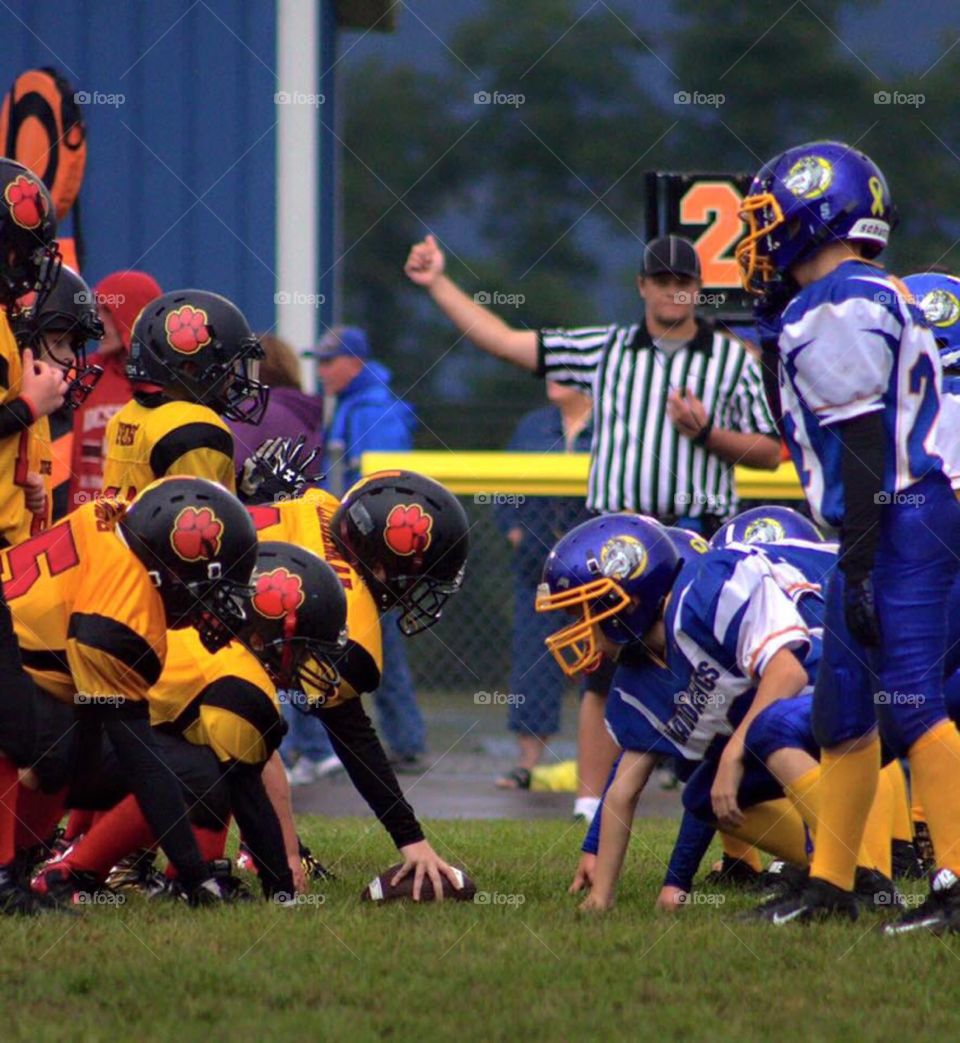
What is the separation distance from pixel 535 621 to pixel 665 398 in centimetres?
176

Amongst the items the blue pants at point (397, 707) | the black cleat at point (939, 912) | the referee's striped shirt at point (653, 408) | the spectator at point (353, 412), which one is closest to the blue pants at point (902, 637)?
the black cleat at point (939, 912)

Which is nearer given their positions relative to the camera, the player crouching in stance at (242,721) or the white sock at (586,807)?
the player crouching in stance at (242,721)

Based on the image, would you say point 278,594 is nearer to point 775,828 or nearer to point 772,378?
point 772,378

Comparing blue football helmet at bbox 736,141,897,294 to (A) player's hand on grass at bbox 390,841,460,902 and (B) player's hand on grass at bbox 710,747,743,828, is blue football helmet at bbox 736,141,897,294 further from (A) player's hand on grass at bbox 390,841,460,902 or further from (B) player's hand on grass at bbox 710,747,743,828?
(A) player's hand on grass at bbox 390,841,460,902

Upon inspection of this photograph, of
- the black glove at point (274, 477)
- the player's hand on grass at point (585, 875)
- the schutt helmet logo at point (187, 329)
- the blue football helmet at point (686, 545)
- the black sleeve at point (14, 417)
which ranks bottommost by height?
the player's hand on grass at point (585, 875)

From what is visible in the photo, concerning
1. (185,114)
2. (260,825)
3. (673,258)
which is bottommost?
(260,825)

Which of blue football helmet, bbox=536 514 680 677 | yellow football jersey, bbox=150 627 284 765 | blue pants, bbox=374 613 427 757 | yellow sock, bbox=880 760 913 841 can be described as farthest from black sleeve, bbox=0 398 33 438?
blue pants, bbox=374 613 427 757

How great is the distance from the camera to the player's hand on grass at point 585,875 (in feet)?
16.8

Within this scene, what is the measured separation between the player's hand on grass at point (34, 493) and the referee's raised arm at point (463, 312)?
1.48 m

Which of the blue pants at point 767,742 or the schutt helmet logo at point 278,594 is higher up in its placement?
the schutt helmet logo at point 278,594

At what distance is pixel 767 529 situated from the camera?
5816 millimetres

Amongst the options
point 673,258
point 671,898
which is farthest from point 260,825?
point 673,258

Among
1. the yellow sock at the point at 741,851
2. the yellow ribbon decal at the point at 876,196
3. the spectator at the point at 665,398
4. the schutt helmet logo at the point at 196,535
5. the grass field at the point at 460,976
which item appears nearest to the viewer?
the grass field at the point at 460,976

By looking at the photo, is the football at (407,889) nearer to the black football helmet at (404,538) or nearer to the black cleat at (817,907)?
the black football helmet at (404,538)
